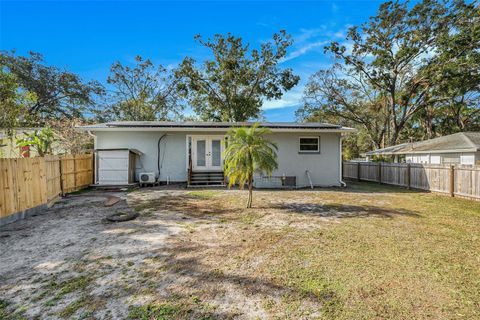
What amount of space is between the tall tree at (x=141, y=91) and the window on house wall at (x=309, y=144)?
665 inches

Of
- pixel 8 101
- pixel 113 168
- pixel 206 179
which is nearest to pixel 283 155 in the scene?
pixel 206 179

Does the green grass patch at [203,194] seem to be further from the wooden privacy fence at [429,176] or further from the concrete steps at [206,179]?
the wooden privacy fence at [429,176]

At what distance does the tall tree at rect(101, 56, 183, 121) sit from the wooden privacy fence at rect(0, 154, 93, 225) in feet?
52.6

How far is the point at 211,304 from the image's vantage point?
2537 millimetres

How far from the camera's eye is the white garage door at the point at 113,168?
10.8 meters

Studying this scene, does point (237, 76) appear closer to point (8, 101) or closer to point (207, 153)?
point (207, 153)

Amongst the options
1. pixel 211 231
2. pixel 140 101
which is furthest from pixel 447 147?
pixel 140 101

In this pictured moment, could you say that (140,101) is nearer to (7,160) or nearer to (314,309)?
(7,160)

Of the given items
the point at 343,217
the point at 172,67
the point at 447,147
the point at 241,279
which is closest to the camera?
the point at 241,279

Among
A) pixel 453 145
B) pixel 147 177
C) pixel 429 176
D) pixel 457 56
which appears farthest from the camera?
pixel 457 56

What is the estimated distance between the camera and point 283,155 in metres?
11.8

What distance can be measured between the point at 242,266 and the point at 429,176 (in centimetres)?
1092

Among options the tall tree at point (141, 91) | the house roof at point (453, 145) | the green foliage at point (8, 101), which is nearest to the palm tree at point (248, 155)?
the green foliage at point (8, 101)

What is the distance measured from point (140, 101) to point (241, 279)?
964 inches
